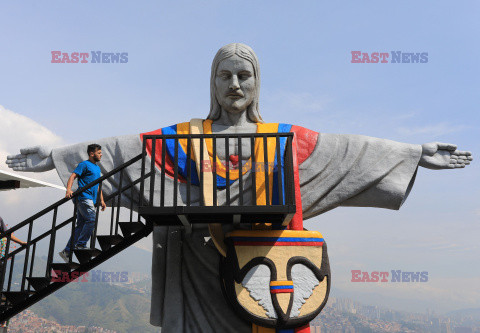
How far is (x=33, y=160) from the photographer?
7.84 m

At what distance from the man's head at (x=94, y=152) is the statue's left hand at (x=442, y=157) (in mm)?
4783

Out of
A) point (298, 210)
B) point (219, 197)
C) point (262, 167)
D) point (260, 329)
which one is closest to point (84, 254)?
point (219, 197)

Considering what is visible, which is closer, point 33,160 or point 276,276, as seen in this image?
point 276,276

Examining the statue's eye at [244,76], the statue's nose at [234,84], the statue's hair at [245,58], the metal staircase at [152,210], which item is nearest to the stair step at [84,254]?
the metal staircase at [152,210]

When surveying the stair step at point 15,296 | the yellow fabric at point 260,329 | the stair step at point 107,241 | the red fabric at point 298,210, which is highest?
the red fabric at point 298,210

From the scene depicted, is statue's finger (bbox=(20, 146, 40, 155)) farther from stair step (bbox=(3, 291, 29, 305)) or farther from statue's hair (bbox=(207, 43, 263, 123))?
statue's hair (bbox=(207, 43, 263, 123))

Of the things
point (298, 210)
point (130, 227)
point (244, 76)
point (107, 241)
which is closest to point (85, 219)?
point (107, 241)

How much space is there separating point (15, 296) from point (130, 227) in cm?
175

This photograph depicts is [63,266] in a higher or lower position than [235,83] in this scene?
lower

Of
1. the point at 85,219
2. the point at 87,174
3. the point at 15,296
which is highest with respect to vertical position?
the point at 87,174

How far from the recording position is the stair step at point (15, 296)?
6.48 metres

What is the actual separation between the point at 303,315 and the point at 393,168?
9.02 feet

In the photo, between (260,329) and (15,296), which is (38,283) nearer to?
(15,296)

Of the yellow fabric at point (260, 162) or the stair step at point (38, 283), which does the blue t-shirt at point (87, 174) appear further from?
the yellow fabric at point (260, 162)
